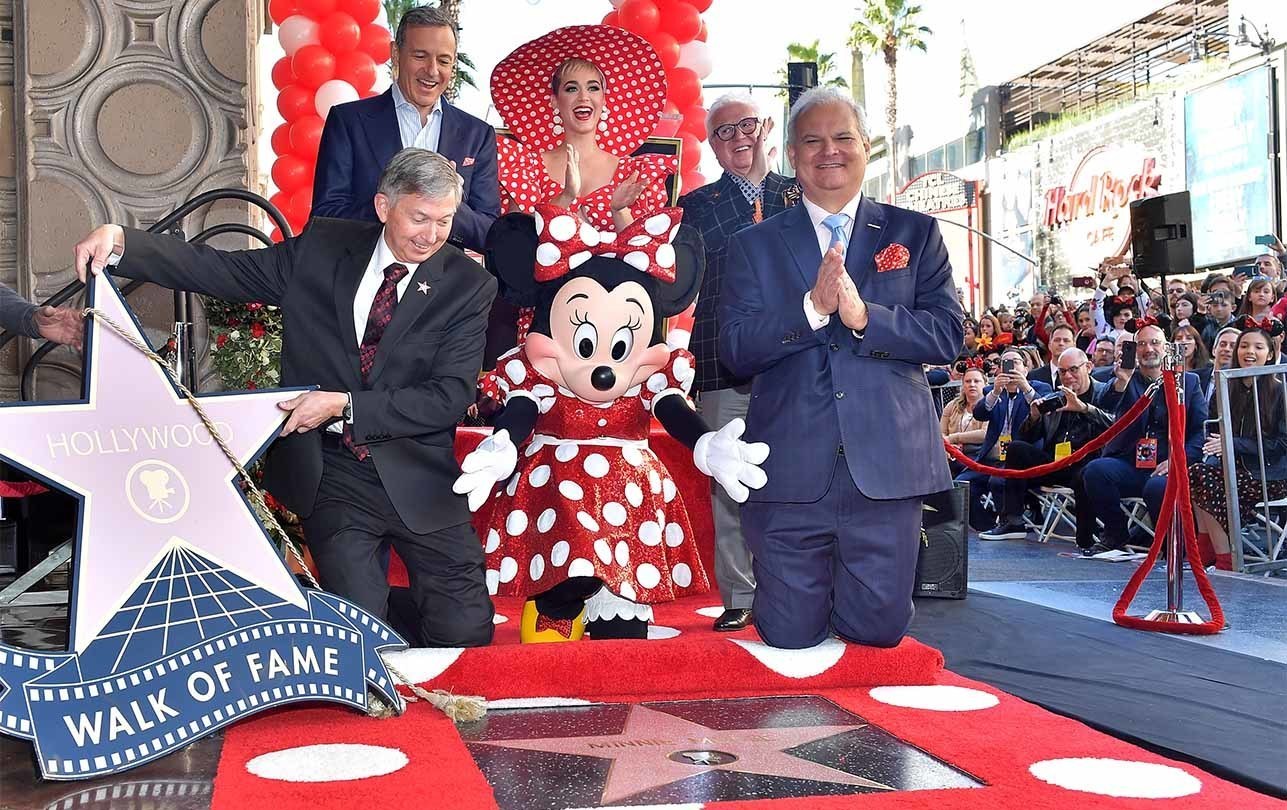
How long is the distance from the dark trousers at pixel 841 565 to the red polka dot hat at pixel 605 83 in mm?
1481

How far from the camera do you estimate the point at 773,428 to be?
3.61 meters

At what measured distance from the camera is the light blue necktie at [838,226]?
370cm

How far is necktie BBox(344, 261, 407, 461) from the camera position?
344 cm

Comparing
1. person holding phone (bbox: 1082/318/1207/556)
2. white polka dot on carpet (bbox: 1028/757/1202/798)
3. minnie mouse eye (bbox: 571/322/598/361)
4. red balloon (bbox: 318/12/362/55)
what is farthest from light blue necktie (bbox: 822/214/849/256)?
red balloon (bbox: 318/12/362/55)

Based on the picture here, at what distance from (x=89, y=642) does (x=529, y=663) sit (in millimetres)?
1068

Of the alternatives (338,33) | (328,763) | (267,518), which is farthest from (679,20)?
(328,763)

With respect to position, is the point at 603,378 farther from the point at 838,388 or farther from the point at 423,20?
the point at 423,20

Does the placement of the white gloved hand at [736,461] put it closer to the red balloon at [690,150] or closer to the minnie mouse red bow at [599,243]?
the minnie mouse red bow at [599,243]

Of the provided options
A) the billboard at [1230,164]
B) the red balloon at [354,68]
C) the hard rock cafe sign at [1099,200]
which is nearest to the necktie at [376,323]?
the red balloon at [354,68]

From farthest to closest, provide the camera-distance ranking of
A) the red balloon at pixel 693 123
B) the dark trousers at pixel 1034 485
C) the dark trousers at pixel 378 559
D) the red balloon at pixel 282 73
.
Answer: the red balloon at pixel 282 73, the red balloon at pixel 693 123, the dark trousers at pixel 1034 485, the dark trousers at pixel 378 559

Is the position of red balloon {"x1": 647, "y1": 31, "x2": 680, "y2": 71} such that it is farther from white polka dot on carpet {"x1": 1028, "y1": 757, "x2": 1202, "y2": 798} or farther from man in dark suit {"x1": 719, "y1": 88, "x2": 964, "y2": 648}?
white polka dot on carpet {"x1": 1028, "y1": 757, "x2": 1202, "y2": 798}

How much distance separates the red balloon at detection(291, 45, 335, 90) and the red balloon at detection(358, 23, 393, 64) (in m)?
0.26

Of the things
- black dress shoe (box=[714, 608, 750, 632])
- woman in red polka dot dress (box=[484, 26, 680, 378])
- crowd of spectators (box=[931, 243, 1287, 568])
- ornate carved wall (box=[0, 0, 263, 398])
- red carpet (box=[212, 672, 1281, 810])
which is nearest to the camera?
red carpet (box=[212, 672, 1281, 810])

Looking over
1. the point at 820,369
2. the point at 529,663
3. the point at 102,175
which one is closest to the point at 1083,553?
the point at 820,369
